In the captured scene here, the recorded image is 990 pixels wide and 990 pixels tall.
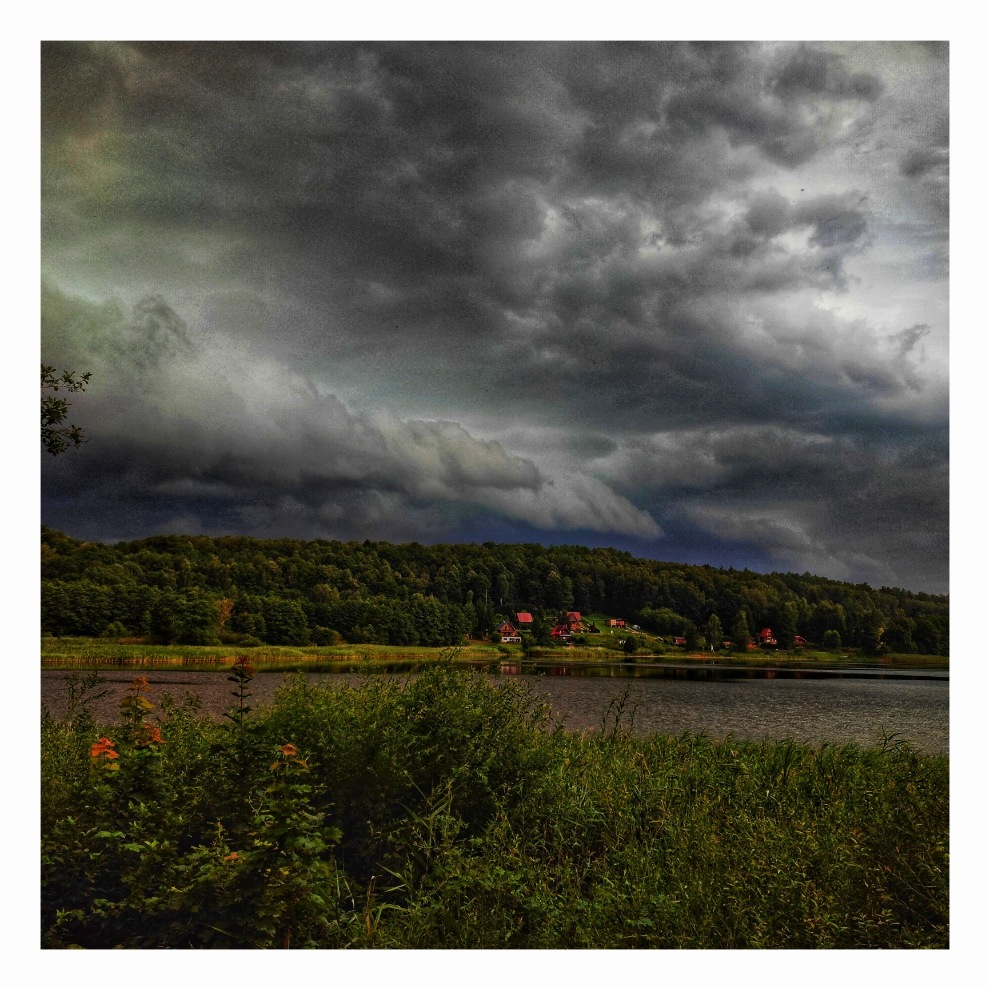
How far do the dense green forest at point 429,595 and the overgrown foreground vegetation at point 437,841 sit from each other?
1.15 m

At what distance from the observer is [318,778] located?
4105 millimetres

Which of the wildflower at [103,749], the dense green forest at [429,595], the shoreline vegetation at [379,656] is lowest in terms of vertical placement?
→ the wildflower at [103,749]

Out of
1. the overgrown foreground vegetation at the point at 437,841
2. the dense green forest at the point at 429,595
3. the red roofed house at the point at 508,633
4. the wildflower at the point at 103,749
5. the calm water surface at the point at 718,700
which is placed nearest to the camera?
the overgrown foreground vegetation at the point at 437,841

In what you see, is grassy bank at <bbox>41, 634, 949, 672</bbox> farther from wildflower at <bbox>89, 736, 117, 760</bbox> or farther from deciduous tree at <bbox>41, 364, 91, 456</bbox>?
deciduous tree at <bbox>41, 364, 91, 456</bbox>

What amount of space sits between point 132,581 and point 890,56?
20.7ft

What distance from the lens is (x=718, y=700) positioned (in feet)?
22.2

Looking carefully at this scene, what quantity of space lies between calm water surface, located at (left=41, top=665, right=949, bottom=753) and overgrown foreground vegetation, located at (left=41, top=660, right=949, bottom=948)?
65cm

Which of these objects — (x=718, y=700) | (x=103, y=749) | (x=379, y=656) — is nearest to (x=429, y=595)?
(x=379, y=656)

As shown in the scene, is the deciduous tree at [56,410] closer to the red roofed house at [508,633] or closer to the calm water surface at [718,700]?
the calm water surface at [718,700]

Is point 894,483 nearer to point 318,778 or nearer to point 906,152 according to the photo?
point 906,152

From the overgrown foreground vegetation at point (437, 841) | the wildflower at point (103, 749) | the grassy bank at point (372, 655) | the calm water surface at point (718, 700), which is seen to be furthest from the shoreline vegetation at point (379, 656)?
the wildflower at point (103, 749)

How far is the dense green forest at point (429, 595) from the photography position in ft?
18.5

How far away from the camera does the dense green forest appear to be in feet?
18.5
